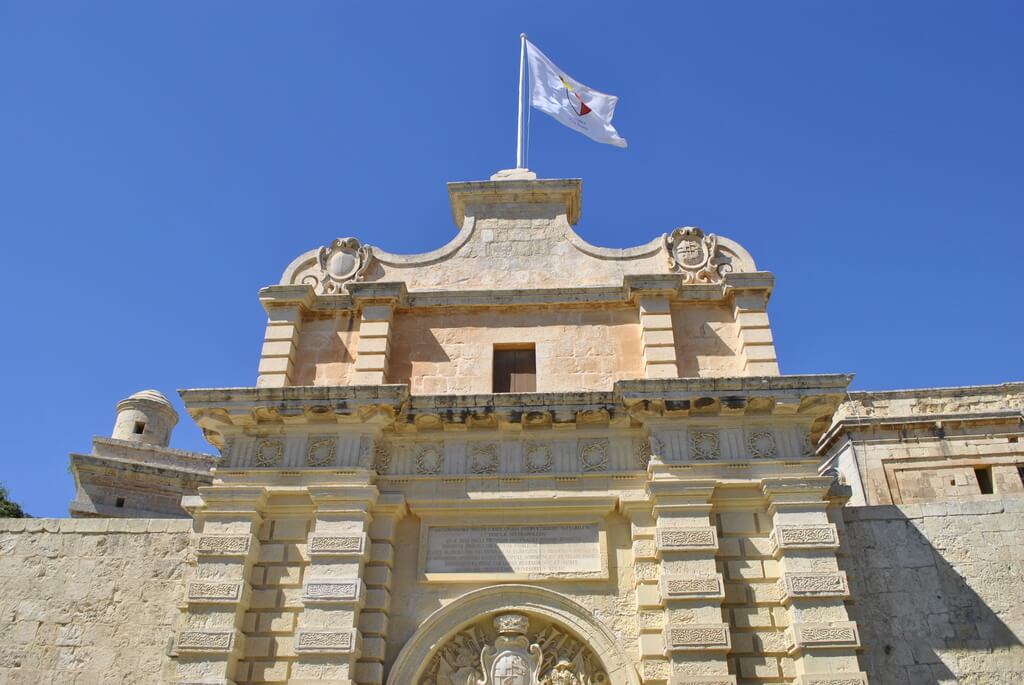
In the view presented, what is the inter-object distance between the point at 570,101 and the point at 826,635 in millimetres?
10792

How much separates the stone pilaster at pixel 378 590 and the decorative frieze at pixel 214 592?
1.62 m

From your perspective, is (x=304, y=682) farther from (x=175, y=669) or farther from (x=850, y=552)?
(x=850, y=552)

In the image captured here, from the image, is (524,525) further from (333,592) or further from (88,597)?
(88,597)

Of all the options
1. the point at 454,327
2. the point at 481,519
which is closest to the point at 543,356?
the point at 454,327

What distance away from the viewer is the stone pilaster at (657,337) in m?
11.7

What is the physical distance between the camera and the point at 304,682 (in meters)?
9.52

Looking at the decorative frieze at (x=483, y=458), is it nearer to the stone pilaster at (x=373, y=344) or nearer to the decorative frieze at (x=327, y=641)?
the stone pilaster at (x=373, y=344)

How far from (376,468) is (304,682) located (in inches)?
116

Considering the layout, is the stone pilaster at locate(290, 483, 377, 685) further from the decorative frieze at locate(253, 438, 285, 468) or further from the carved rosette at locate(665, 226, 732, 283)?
the carved rosette at locate(665, 226, 732, 283)

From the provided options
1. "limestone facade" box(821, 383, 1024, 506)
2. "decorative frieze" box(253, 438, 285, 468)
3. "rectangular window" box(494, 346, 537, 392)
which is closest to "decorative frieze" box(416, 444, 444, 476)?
"rectangular window" box(494, 346, 537, 392)

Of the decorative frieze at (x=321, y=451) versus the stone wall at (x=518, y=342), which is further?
the stone wall at (x=518, y=342)

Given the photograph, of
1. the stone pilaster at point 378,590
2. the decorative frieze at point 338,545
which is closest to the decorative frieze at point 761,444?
the stone pilaster at point 378,590

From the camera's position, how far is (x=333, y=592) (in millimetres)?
10016

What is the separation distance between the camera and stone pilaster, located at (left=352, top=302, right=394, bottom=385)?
38.9 ft
